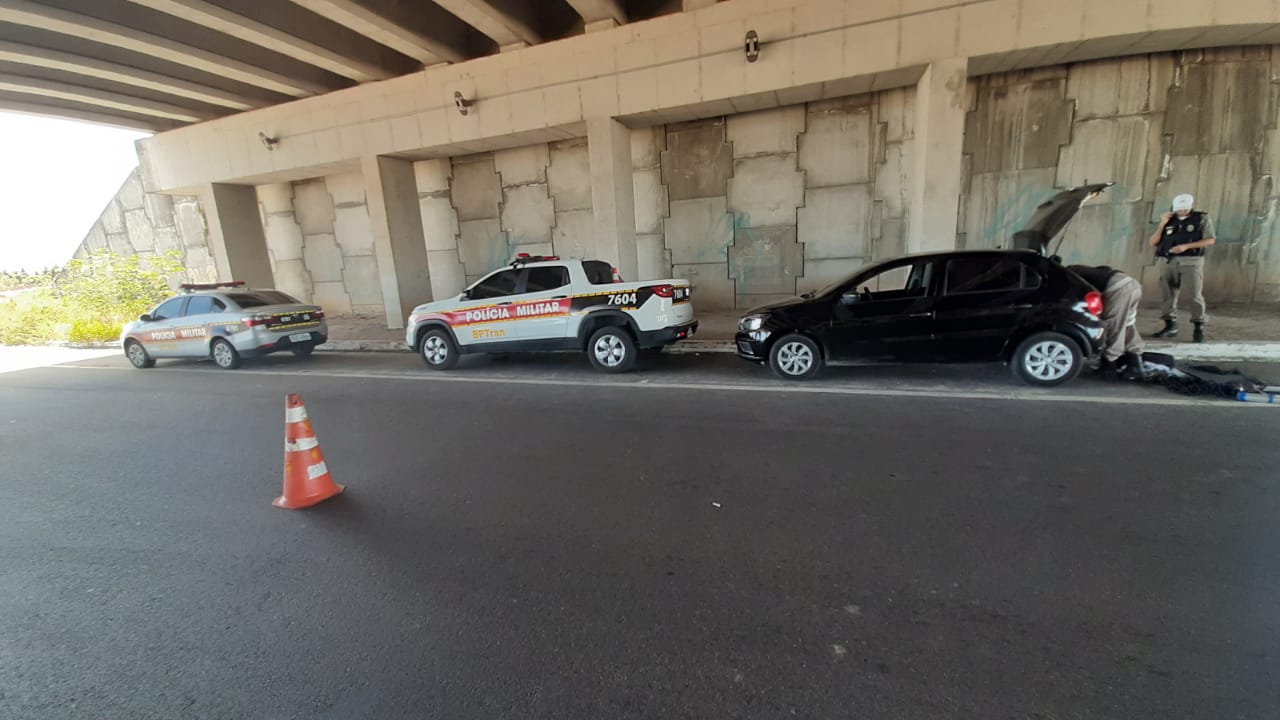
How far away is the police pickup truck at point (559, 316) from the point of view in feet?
25.3

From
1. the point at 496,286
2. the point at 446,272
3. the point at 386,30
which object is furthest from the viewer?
the point at 446,272

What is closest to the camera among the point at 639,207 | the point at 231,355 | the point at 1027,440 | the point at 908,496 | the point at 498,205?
the point at 908,496

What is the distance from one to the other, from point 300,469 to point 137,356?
10.6 meters

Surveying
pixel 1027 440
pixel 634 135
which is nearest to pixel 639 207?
pixel 634 135

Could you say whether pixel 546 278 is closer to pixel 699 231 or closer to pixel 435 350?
pixel 435 350

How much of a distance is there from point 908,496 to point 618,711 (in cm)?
257

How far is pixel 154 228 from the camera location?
65.0 ft

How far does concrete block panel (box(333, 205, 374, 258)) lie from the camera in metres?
16.2

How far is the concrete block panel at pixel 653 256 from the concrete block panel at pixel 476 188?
4.41m

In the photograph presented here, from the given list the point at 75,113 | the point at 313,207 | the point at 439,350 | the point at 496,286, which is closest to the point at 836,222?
the point at 496,286

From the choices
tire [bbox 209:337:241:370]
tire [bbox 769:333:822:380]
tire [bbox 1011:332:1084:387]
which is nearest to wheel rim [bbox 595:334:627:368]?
tire [bbox 769:333:822:380]

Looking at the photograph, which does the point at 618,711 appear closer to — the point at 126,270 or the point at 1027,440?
the point at 1027,440

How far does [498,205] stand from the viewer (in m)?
14.6

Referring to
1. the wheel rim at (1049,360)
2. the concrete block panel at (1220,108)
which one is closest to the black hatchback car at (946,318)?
the wheel rim at (1049,360)
